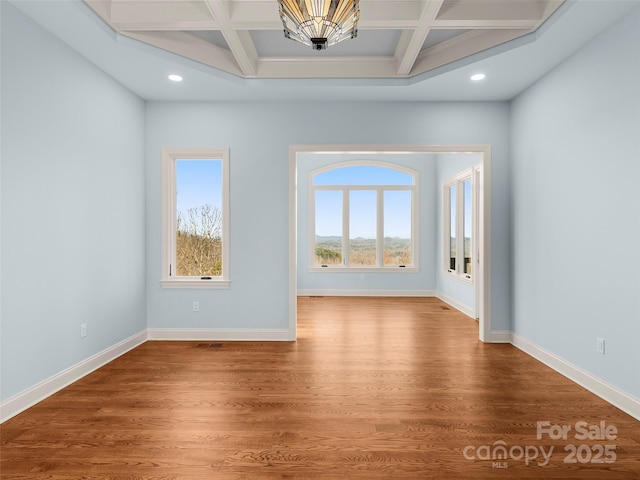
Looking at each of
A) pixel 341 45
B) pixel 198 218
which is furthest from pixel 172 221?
pixel 341 45

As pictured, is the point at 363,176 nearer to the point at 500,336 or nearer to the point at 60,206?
the point at 500,336

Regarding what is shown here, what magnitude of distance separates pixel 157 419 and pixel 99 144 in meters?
2.63

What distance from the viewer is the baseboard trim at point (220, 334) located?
4359 millimetres

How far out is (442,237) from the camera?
734 centimetres

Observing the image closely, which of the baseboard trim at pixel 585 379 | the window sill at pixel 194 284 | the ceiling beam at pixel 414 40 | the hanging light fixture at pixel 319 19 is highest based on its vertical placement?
the ceiling beam at pixel 414 40

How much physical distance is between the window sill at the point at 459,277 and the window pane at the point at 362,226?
166cm

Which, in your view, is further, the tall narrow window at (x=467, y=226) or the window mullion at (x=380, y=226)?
the window mullion at (x=380, y=226)

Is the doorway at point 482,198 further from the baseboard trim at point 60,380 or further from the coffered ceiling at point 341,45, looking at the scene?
the baseboard trim at point 60,380

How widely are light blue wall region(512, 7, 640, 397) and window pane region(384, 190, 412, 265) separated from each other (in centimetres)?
377

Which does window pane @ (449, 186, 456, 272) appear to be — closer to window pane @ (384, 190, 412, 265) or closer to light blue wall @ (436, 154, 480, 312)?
light blue wall @ (436, 154, 480, 312)

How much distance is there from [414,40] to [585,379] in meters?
3.26

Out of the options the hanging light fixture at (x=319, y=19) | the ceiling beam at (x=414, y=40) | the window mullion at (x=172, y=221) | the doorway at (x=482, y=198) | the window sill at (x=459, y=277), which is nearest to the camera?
the hanging light fixture at (x=319, y=19)

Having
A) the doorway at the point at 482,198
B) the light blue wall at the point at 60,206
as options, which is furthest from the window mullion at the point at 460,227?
the light blue wall at the point at 60,206

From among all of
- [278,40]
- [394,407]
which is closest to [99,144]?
[278,40]
